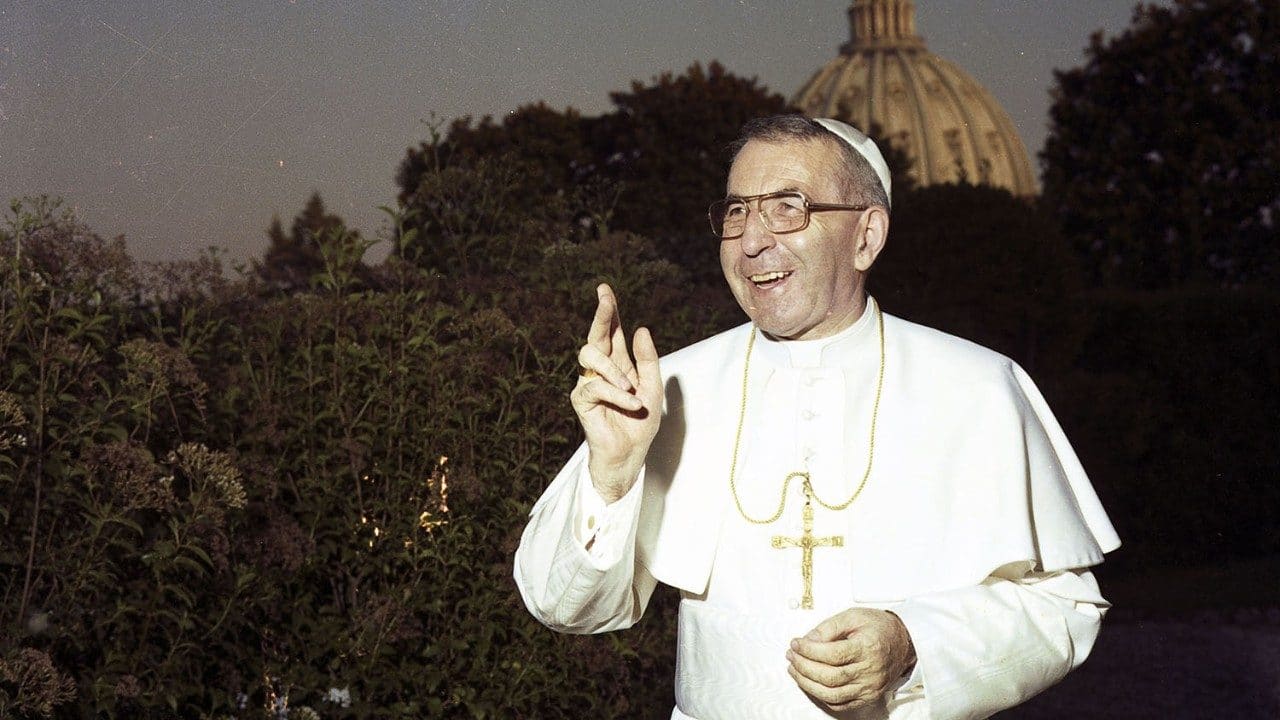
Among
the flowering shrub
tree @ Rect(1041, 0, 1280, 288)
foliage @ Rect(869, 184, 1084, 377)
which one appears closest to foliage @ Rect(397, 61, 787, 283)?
tree @ Rect(1041, 0, 1280, 288)

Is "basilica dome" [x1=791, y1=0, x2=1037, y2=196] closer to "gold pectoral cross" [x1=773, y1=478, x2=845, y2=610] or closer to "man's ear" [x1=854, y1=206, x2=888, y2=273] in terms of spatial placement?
"man's ear" [x1=854, y1=206, x2=888, y2=273]

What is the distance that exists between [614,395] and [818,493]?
1.87ft

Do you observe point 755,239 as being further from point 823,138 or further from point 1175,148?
point 1175,148

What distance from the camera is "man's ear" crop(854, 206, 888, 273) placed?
10.6 ft

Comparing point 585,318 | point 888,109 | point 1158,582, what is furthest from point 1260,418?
point 888,109

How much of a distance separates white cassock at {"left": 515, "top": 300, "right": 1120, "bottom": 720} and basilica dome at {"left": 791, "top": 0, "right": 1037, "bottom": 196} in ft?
259

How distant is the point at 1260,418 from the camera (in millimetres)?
13758

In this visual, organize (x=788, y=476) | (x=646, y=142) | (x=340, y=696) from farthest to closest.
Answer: (x=646, y=142), (x=340, y=696), (x=788, y=476)

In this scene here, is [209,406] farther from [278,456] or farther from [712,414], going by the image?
[712,414]

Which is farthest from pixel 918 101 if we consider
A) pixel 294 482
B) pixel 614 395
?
pixel 614 395

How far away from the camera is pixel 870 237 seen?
3.26m

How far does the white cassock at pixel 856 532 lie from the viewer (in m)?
2.93

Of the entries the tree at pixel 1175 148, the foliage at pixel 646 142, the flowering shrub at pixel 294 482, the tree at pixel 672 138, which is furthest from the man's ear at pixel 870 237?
the tree at pixel 1175 148

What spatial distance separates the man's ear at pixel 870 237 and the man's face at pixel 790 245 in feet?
0.07
